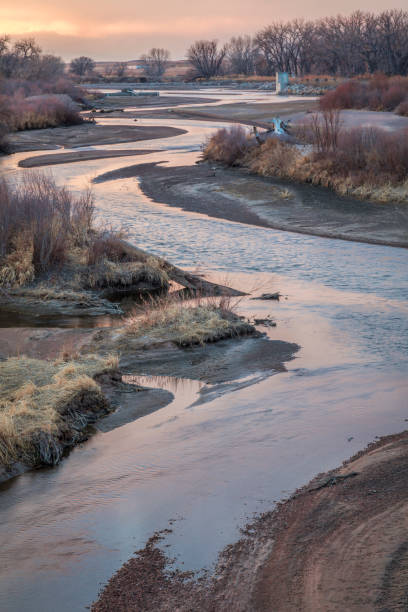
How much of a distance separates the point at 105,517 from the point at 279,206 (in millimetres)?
17580

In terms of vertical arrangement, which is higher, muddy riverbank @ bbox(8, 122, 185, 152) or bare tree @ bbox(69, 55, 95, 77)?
bare tree @ bbox(69, 55, 95, 77)

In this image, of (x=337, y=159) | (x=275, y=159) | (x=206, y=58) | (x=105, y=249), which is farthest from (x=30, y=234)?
(x=206, y=58)

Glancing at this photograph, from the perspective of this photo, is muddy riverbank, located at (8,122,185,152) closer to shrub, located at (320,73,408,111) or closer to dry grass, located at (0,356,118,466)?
shrub, located at (320,73,408,111)

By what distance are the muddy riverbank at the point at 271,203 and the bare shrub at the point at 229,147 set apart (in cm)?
84

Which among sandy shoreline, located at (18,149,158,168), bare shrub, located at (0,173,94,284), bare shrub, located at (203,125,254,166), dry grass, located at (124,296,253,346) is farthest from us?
sandy shoreline, located at (18,149,158,168)

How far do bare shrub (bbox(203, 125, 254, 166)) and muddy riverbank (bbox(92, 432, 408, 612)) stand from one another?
25.8 m

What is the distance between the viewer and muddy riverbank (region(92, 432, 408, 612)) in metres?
4.53

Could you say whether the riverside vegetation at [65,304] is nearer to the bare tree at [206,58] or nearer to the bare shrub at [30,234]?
the bare shrub at [30,234]

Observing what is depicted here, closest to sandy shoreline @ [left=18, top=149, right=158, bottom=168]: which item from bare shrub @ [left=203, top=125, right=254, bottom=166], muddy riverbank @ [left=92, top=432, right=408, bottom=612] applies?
bare shrub @ [left=203, top=125, right=254, bottom=166]

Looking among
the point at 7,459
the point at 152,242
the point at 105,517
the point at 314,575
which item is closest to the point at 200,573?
the point at 314,575

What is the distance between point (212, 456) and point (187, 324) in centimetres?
362

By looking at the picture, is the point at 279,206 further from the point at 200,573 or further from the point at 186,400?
the point at 200,573

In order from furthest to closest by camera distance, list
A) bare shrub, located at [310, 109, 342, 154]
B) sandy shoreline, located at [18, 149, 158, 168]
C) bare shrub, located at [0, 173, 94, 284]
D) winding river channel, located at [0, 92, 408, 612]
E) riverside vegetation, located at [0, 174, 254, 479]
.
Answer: sandy shoreline, located at [18, 149, 158, 168], bare shrub, located at [310, 109, 342, 154], bare shrub, located at [0, 173, 94, 284], riverside vegetation, located at [0, 174, 254, 479], winding river channel, located at [0, 92, 408, 612]

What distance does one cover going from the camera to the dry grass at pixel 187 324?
32.8 ft
